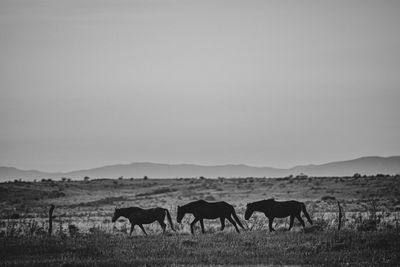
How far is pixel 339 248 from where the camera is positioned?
18.8m

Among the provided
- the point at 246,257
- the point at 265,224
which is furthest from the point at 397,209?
the point at 246,257

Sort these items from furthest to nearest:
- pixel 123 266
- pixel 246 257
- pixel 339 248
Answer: pixel 339 248
pixel 246 257
pixel 123 266

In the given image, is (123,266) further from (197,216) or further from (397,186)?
(397,186)

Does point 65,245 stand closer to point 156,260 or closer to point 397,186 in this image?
point 156,260

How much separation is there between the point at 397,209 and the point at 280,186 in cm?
3066

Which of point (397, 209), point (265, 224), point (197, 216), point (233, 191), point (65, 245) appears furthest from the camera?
point (233, 191)

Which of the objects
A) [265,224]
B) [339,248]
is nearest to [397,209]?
[265,224]

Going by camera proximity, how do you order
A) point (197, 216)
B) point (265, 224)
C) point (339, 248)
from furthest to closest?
point (265, 224) < point (197, 216) < point (339, 248)

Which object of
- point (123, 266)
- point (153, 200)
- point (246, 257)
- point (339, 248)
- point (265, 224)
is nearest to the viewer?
point (123, 266)

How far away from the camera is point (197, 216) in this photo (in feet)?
83.7

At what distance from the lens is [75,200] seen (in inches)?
2410

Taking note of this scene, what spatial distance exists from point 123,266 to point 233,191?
2043 inches

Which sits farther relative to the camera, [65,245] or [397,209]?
[397,209]

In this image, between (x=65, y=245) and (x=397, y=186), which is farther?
(x=397, y=186)
